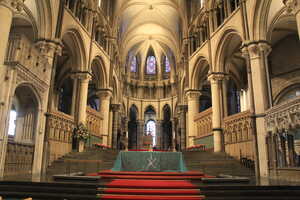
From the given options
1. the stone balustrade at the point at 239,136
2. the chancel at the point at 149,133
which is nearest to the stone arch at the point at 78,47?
the chancel at the point at 149,133

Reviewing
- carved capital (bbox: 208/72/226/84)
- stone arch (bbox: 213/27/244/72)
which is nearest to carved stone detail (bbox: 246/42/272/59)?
stone arch (bbox: 213/27/244/72)

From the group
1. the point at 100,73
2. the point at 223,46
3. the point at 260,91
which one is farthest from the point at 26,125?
the point at 223,46

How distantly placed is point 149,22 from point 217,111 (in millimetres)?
18209

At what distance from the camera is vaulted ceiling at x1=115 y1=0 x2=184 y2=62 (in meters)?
26.3

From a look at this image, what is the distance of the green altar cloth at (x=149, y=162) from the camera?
10070 mm

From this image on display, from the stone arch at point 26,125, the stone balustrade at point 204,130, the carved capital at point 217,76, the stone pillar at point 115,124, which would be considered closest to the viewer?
the stone arch at point 26,125

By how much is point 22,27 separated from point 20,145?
9532 mm

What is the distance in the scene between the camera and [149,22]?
30812 mm

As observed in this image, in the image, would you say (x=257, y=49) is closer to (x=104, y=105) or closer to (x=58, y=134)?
(x=58, y=134)

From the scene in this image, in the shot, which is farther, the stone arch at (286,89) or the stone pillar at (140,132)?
the stone pillar at (140,132)

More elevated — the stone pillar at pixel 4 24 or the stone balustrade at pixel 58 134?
the stone pillar at pixel 4 24

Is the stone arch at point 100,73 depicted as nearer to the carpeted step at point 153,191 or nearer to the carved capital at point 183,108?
the carved capital at point 183,108

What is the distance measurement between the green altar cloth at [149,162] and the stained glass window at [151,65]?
91.0ft

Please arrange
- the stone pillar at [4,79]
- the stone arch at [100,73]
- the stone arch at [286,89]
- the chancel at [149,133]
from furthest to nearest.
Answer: the stone arch at [100,73]
the stone arch at [286,89]
the stone pillar at [4,79]
the chancel at [149,133]
